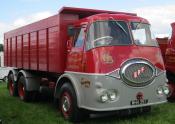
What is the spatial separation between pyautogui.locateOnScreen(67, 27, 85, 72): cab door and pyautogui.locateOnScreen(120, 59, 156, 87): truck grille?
1.07 meters

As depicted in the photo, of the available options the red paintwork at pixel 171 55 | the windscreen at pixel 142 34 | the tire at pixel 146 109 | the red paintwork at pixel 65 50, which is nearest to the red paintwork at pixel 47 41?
the red paintwork at pixel 65 50

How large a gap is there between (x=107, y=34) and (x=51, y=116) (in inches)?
111

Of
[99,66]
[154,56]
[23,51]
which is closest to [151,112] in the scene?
[154,56]

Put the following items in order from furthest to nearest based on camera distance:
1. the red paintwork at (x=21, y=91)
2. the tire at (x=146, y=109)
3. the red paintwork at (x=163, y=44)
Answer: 1. the red paintwork at (x=21, y=91)
2. the red paintwork at (x=163, y=44)
3. the tire at (x=146, y=109)

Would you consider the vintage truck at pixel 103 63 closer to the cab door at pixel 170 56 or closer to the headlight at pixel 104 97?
the headlight at pixel 104 97

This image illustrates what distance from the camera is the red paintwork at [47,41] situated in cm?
1021

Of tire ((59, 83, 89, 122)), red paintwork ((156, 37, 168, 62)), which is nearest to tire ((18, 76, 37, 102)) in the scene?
tire ((59, 83, 89, 122))

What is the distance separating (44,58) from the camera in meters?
11.5

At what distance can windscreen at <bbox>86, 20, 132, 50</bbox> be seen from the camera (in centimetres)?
891

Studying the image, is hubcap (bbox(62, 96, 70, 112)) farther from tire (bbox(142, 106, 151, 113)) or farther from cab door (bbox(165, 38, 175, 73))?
cab door (bbox(165, 38, 175, 73))

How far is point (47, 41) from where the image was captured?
11.2 m

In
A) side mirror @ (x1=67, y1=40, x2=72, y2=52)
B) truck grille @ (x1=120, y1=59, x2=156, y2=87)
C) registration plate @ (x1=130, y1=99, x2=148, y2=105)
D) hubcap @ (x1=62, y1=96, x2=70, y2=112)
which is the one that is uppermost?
side mirror @ (x1=67, y1=40, x2=72, y2=52)

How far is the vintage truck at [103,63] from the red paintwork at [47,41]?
0.09 ft

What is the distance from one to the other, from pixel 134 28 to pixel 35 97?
17.3 feet
